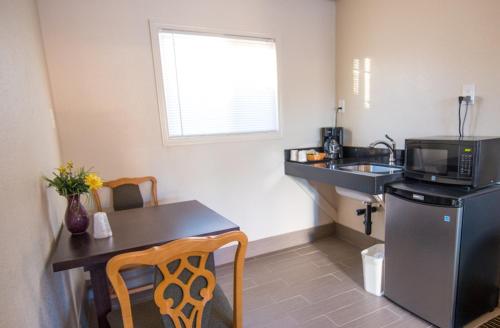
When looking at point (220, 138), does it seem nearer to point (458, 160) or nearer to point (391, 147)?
point (391, 147)

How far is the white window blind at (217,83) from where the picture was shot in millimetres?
2457

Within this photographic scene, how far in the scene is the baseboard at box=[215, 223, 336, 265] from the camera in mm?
2770

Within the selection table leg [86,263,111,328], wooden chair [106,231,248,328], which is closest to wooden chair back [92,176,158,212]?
table leg [86,263,111,328]

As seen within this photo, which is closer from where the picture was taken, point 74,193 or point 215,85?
point 74,193

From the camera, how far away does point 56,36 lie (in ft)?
6.72

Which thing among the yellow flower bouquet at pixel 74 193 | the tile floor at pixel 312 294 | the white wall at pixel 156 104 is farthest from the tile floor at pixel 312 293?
the yellow flower bouquet at pixel 74 193

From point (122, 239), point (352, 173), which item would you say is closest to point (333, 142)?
point (352, 173)

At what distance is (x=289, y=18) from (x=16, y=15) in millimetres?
2249

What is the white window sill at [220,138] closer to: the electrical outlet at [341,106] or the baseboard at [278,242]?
the electrical outlet at [341,106]

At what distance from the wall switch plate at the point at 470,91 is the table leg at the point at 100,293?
251 cm

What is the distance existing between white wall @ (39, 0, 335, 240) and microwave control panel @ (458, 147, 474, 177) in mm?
1533

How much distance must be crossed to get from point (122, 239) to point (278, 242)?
6.36ft

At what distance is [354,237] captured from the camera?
10.2 feet

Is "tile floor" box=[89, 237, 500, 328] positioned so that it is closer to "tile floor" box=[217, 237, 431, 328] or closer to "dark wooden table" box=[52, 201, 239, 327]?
"tile floor" box=[217, 237, 431, 328]
